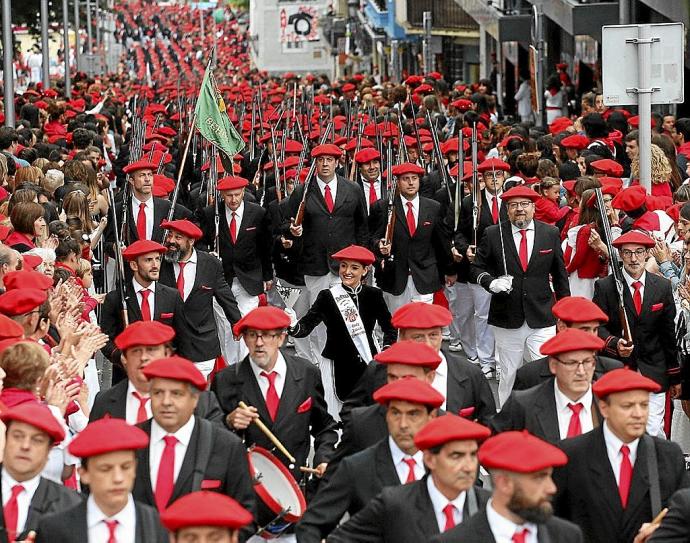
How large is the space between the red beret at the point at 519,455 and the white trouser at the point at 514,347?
677cm

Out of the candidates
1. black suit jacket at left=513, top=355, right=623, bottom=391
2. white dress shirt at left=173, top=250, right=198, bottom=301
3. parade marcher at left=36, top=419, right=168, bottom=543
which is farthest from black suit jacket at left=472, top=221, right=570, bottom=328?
parade marcher at left=36, top=419, right=168, bottom=543

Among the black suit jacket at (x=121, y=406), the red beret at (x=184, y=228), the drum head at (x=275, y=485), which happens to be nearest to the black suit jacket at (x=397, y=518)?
the drum head at (x=275, y=485)

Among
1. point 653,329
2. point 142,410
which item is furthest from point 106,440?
point 653,329

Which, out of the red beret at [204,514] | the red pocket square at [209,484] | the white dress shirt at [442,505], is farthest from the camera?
the red pocket square at [209,484]

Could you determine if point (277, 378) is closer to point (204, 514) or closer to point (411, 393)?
point (411, 393)

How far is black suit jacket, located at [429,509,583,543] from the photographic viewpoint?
6855 millimetres

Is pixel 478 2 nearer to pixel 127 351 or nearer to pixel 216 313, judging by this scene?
pixel 216 313

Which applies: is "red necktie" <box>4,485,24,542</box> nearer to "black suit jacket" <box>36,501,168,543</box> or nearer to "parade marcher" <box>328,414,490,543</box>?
"black suit jacket" <box>36,501,168,543</box>

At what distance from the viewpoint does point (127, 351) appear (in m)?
9.44

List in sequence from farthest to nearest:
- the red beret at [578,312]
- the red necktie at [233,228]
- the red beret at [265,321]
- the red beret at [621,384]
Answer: the red necktie at [233,228] < the red beret at [578,312] < the red beret at [265,321] < the red beret at [621,384]

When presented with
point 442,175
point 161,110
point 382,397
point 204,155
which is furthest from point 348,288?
point 161,110

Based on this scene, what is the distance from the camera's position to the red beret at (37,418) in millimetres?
7598

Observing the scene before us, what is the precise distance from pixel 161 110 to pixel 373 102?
3385 millimetres

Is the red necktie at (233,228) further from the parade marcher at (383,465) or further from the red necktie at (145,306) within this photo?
the parade marcher at (383,465)
